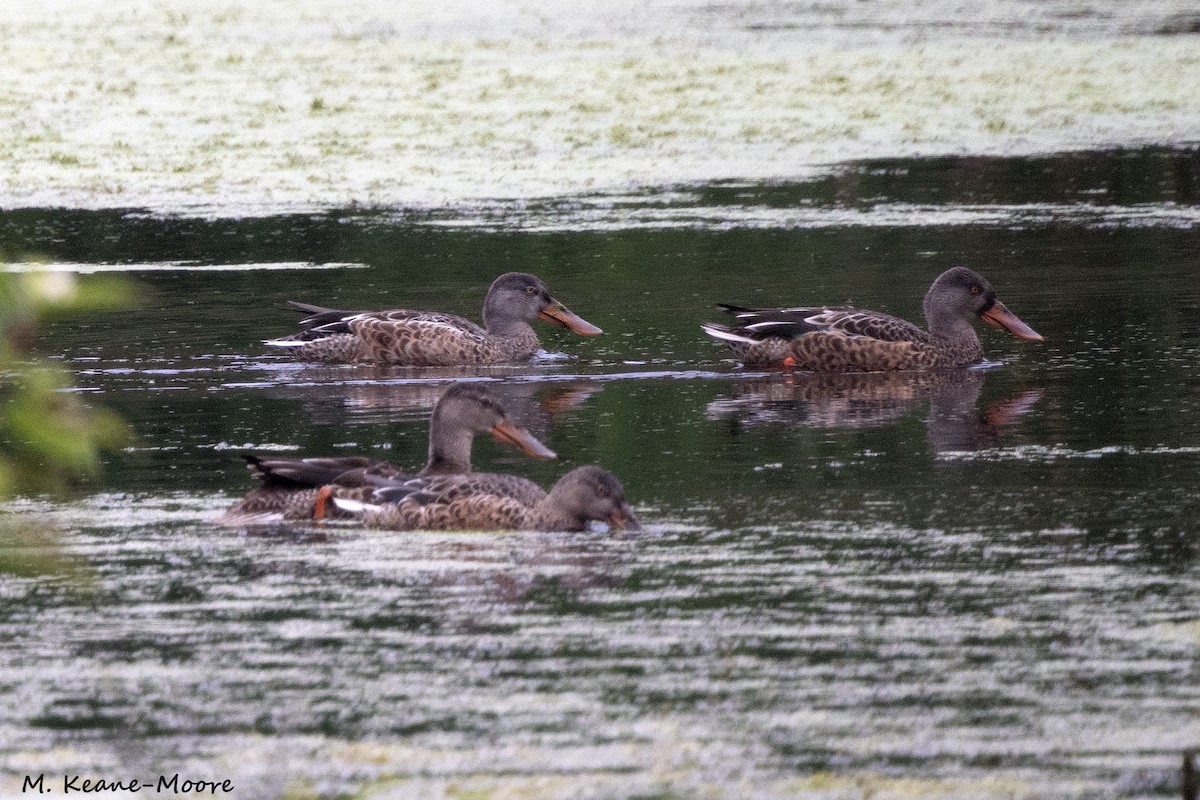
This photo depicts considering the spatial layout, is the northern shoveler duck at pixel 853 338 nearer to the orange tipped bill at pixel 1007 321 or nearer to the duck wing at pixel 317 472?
the orange tipped bill at pixel 1007 321

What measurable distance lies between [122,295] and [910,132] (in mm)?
19429

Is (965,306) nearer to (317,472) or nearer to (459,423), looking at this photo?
(459,423)

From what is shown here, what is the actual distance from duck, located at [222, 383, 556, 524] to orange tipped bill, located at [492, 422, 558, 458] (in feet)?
0.12

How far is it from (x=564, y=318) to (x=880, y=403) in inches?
95.8

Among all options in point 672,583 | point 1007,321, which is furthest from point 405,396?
point 672,583

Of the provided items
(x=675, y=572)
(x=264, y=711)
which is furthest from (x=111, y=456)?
(x=264, y=711)

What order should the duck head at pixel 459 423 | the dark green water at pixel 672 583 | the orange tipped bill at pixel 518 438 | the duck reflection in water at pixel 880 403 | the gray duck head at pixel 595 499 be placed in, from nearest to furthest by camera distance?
the dark green water at pixel 672 583
the gray duck head at pixel 595 499
the duck head at pixel 459 423
the orange tipped bill at pixel 518 438
the duck reflection in water at pixel 880 403

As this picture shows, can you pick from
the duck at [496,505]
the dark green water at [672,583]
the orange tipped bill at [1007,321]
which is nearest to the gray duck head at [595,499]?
the duck at [496,505]

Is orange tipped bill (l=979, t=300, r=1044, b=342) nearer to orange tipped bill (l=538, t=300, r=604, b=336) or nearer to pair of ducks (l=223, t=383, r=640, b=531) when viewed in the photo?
orange tipped bill (l=538, t=300, r=604, b=336)

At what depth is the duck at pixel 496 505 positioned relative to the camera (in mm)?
7719

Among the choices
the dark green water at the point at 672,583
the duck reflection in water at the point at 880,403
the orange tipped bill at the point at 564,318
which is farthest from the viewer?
the orange tipped bill at the point at 564,318

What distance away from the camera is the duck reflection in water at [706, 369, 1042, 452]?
10.1m

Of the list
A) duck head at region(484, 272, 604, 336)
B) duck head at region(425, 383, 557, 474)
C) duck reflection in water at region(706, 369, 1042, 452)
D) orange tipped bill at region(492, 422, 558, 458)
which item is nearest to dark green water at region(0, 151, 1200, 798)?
duck reflection in water at region(706, 369, 1042, 452)

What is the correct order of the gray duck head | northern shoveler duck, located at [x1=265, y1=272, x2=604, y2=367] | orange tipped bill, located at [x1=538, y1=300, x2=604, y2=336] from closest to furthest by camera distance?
the gray duck head
northern shoveler duck, located at [x1=265, y1=272, x2=604, y2=367]
orange tipped bill, located at [x1=538, y1=300, x2=604, y2=336]
